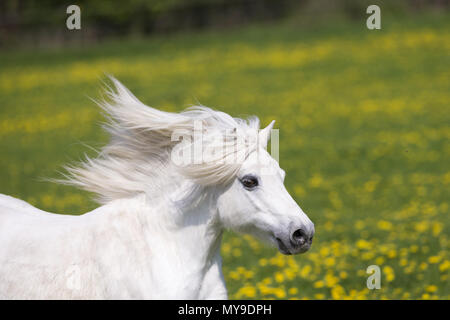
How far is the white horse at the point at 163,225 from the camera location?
366cm

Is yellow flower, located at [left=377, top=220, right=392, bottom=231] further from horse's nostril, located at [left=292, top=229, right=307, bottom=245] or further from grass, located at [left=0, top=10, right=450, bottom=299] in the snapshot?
horse's nostril, located at [left=292, top=229, right=307, bottom=245]

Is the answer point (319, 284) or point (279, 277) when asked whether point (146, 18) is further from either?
point (319, 284)

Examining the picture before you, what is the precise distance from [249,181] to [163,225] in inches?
22.3

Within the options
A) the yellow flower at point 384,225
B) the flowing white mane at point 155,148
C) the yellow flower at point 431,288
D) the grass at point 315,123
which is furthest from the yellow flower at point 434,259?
the flowing white mane at point 155,148

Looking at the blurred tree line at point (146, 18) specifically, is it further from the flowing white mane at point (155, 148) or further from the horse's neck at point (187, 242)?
the horse's neck at point (187, 242)

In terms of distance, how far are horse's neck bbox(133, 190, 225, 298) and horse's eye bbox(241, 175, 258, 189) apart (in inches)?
10.3

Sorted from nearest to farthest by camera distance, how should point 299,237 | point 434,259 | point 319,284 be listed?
point 299,237
point 319,284
point 434,259

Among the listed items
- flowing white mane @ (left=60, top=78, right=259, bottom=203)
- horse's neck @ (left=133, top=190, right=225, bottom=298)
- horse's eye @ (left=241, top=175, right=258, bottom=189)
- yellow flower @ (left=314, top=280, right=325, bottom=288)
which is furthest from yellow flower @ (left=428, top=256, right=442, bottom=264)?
horse's eye @ (left=241, top=175, right=258, bottom=189)

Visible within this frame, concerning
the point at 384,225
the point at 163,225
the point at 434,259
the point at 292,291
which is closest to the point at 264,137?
the point at 163,225

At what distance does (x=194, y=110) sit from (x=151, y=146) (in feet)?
1.13

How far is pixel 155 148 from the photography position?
4137mm

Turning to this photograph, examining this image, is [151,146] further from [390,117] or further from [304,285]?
[390,117]

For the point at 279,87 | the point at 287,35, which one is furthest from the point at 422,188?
the point at 287,35

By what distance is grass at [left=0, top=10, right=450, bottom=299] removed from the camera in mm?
7699
